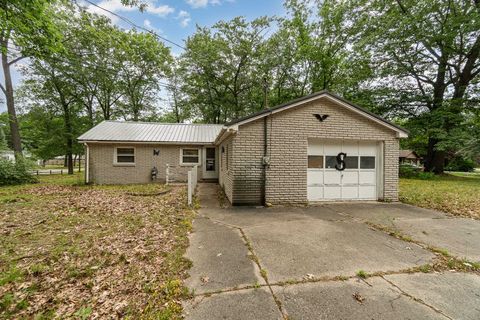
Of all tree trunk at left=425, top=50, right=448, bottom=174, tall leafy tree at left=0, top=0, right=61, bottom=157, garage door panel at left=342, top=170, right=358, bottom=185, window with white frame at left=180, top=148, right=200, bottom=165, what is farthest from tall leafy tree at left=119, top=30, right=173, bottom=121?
tree trunk at left=425, top=50, right=448, bottom=174

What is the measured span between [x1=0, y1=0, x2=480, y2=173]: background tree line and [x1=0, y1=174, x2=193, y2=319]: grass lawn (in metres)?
12.5

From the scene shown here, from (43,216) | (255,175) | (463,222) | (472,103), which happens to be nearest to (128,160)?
(43,216)

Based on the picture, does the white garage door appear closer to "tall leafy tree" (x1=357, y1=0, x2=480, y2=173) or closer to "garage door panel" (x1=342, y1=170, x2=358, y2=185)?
"garage door panel" (x1=342, y1=170, x2=358, y2=185)

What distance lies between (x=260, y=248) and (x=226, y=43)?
72.3ft

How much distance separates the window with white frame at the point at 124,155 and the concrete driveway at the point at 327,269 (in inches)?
370

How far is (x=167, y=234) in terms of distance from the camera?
447 cm

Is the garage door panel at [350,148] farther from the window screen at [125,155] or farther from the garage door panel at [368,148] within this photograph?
the window screen at [125,155]

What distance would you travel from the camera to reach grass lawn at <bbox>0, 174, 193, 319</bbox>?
233 centimetres

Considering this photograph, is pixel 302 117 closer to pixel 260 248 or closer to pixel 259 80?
pixel 260 248

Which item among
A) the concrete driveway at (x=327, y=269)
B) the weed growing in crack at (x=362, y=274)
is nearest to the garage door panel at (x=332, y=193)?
the concrete driveway at (x=327, y=269)

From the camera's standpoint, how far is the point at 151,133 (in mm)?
13656

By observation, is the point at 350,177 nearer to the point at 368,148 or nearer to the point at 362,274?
the point at 368,148

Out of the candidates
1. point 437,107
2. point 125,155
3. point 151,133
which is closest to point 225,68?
point 151,133

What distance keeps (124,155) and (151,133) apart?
222cm
